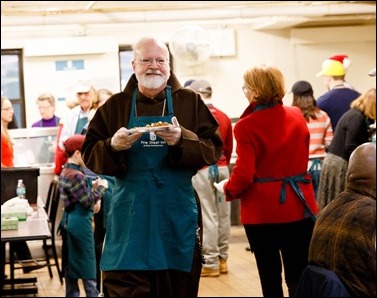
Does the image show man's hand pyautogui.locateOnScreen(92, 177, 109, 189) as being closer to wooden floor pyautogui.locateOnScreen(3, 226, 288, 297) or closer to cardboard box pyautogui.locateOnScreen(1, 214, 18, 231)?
cardboard box pyautogui.locateOnScreen(1, 214, 18, 231)

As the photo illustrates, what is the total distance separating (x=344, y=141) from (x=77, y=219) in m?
2.16

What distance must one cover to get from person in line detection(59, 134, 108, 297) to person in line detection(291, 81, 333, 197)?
1986mm

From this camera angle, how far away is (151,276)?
3.63 m

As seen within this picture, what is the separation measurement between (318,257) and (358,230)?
194 millimetres

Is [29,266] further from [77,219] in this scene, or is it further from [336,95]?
[336,95]

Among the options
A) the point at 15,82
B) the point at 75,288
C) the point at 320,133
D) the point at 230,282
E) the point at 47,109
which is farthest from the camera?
the point at 15,82

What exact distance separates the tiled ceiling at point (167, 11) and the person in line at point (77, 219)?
6.20 metres

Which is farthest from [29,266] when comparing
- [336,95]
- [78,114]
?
[336,95]

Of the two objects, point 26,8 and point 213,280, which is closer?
point 213,280

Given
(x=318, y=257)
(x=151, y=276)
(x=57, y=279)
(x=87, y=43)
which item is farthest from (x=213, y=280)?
(x=87, y=43)

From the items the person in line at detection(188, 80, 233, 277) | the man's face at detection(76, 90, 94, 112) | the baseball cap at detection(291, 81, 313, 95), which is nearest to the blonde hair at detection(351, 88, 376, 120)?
the baseball cap at detection(291, 81, 313, 95)

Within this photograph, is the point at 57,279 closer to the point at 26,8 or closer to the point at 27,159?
Result: the point at 27,159

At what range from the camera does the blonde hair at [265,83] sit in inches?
179

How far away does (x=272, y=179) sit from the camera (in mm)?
4570
